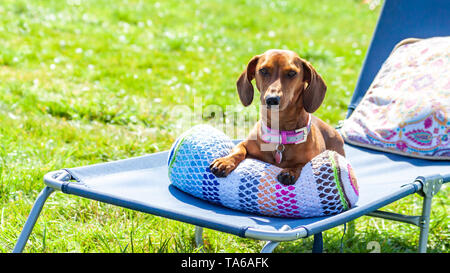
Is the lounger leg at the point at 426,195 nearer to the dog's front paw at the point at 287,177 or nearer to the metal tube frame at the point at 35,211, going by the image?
the dog's front paw at the point at 287,177

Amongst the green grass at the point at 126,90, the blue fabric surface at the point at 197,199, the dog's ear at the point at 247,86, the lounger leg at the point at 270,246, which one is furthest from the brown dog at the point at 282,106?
the green grass at the point at 126,90

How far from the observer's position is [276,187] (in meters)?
2.13

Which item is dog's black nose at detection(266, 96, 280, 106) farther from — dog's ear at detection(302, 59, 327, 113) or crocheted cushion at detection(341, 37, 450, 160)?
crocheted cushion at detection(341, 37, 450, 160)

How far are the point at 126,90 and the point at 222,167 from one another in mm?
2784

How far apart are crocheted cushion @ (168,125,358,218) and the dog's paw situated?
0.02 m

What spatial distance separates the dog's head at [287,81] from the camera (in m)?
2.30

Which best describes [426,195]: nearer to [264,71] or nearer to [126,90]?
[264,71]

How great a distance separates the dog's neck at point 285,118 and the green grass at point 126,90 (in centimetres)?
73

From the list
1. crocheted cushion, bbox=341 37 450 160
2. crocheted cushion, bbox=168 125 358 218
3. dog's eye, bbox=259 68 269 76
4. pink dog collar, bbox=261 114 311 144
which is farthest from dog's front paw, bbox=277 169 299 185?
crocheted cushion, bbox=341 37 450 160

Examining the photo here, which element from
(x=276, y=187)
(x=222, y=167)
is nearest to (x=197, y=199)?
(x=222, y=167)
